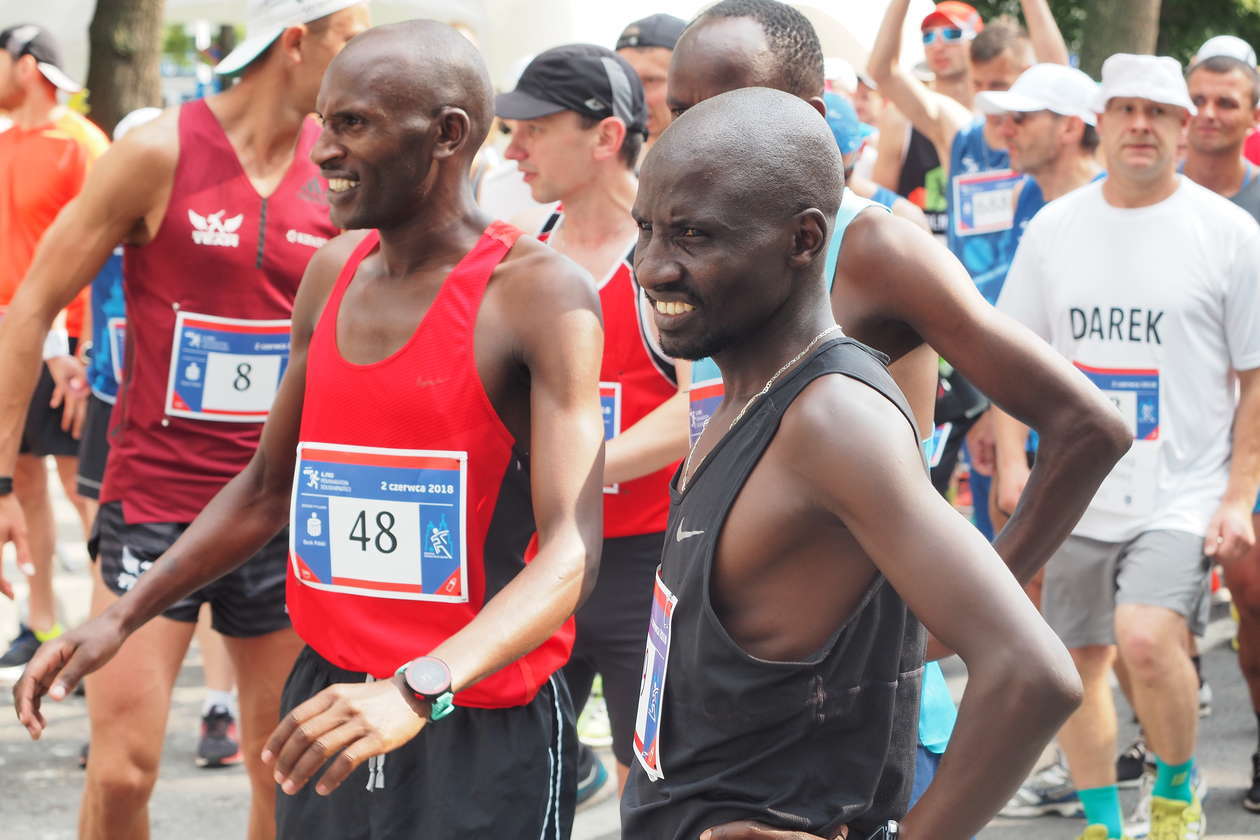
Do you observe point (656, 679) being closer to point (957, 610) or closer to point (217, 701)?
point (957, 610)

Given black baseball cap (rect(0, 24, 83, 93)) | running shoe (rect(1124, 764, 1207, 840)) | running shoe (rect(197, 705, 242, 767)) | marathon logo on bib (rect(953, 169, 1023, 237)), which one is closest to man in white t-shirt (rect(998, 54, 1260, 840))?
running shoe (rect(1124, 764, 1207, 840))

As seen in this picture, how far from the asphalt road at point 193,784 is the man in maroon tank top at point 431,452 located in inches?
90.5

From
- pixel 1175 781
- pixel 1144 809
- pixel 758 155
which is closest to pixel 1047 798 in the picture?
pixel 1144 809

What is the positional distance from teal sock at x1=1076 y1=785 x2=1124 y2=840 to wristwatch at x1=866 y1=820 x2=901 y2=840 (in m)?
2.94

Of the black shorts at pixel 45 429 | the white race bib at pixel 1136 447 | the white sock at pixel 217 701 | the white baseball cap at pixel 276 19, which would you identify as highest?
the white baseball cap at pixel 276 19

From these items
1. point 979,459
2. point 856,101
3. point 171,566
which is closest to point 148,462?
point 171,566

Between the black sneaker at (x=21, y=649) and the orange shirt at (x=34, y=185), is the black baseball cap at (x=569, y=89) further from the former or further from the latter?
the black sneaker at (x=21, y=649)

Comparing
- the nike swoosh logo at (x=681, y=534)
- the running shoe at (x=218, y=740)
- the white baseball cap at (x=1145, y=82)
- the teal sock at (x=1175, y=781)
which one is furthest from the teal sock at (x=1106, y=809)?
the nike swoosh logo at (x=681, y=534)

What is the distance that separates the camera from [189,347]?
13.7 ft

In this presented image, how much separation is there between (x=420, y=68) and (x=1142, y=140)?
2819 millimetres

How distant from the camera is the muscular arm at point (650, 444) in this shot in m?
3.94

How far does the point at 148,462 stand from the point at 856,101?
23.2 ft

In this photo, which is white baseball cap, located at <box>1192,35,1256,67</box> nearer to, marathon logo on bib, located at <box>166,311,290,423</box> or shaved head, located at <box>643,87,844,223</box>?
marathon logo on bib, located at <box>166,311,290,423</box>

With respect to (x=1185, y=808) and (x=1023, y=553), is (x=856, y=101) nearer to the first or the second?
(x=1185, y=808)
